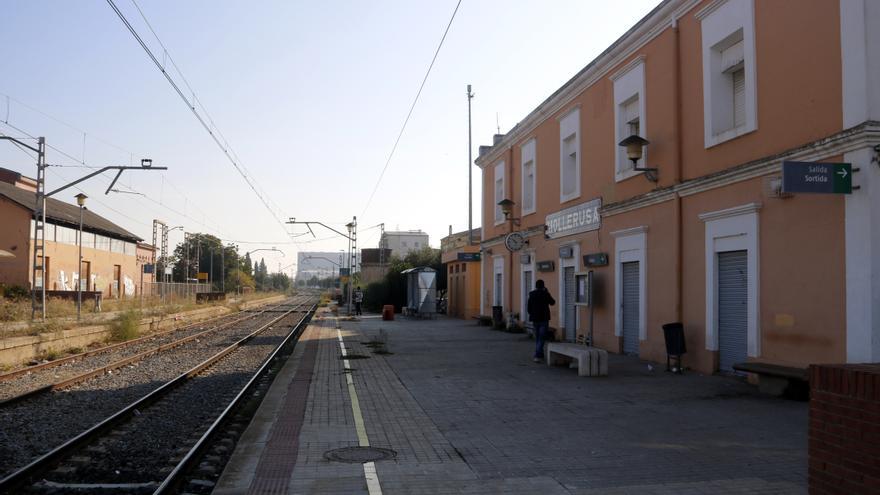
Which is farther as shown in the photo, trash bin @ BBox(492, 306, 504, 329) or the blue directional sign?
trash bin @ BBox(492, 306, 504, 329)

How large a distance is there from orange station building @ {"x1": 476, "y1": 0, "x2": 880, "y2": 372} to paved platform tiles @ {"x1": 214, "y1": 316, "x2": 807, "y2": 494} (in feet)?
4.21

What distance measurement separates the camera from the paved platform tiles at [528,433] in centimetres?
583

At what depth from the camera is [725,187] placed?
39.1 feet

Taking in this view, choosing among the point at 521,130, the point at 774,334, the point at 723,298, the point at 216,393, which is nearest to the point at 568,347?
the point at 723,298

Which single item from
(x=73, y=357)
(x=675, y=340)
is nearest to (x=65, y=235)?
(x=73, y=357)

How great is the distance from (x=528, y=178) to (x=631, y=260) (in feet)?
27.7

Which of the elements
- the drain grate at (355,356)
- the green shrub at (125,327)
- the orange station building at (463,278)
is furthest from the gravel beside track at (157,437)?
the orange station building at (463,278)

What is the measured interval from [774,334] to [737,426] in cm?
303

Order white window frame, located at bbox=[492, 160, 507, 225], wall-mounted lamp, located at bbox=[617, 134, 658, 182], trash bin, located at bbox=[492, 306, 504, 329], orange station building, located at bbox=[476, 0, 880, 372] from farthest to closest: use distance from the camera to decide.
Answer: white window frame, located at bbox=[492, 160, 507, 225], trash bin, located at bbox=[492, 306, 504, 329], wall-mounted lamp, located at bbox=[617, 134, 658, 182], orange station building, located at bbox=[476, 0, 880, 372]

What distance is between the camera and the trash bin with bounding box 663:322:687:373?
41.5ft

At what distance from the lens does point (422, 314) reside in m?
34.3

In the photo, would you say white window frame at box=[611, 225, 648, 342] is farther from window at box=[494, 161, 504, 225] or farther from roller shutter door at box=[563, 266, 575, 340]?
window at box=[494, 161, 504, 225]

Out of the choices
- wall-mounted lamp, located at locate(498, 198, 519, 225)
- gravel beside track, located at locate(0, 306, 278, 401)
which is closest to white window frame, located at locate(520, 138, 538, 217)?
wall-mounted lamp, located at locate(498, 198, 519, 225)

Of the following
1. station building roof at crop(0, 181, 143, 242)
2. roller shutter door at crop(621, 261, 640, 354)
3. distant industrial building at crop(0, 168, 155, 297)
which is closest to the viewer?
roller shutter door at crop(621, 261, 640, 354)
